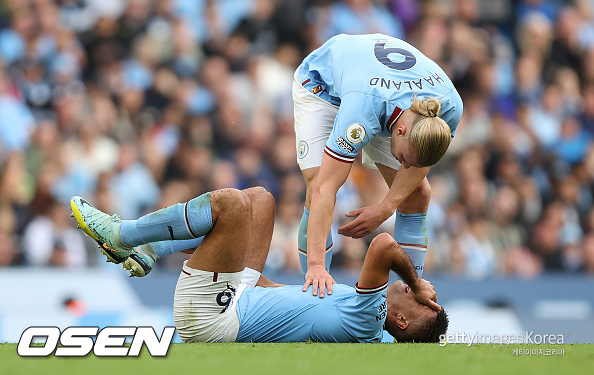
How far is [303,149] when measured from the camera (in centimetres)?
584

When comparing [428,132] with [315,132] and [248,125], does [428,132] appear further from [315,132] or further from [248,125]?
[248,125]

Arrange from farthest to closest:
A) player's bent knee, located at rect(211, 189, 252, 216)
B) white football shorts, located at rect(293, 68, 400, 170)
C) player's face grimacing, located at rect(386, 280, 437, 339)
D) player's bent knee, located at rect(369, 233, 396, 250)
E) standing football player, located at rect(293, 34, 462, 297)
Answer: white football shorts, located at rect(293, 68, 400, 170) < player's face grimacing, located at rect(386, 280, 437, 339) < standing football player, located at rect(293, 34, 462, 297) < player's bent knee, located at rect(211, 189, 252, 216) < player's bent knee, located at rect(369, 233, 396, 250)

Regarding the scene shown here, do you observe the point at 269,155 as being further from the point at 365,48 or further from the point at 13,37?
the point at 365,48

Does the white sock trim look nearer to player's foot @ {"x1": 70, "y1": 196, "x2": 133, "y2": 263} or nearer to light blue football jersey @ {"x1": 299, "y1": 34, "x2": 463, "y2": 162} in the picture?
player's foot @ {"x1": 70, "y1": 196, "x2": 133, "y2": 263}

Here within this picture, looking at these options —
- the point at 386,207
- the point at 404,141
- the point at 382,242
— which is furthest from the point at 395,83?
the point at 382,242

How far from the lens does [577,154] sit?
11.1 m

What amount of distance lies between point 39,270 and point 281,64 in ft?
13.8

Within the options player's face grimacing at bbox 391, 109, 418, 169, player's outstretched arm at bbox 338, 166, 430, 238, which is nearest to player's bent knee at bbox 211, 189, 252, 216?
player's outstretched arm at bbox 338, 166, 430, 238

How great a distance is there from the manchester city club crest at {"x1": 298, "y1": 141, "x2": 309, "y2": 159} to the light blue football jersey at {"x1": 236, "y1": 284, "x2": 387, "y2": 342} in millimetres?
1130

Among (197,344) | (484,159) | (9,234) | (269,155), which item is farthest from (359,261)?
(197,344)

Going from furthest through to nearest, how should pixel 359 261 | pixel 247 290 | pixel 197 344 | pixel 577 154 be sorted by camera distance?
pixel 577 154 < pixel 359 261 < pixel 247 290 < pixel 197 344

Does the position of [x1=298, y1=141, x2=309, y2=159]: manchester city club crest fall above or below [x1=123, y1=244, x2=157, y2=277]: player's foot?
above

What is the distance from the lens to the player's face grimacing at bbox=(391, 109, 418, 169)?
16.2 ft

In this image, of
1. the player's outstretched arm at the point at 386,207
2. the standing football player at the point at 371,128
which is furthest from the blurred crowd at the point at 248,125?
the player's outstretched arm at the point at 386,207
